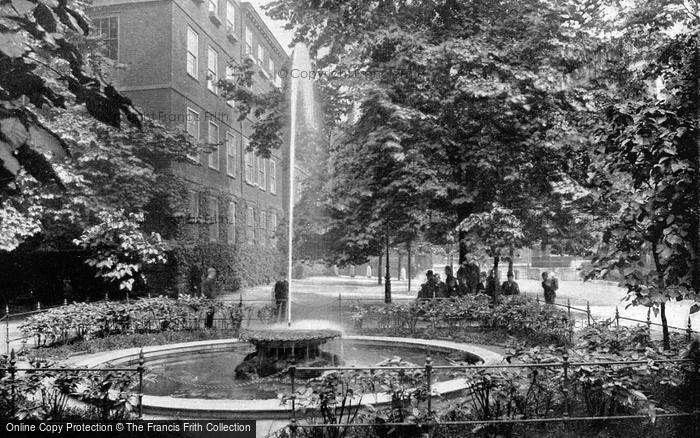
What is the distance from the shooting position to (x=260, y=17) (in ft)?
121

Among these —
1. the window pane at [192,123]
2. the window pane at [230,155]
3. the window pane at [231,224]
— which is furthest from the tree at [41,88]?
the window pane at [230,155]

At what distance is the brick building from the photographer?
80.9 feet

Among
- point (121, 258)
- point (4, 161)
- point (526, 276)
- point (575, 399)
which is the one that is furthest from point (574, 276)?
point (4, 161)

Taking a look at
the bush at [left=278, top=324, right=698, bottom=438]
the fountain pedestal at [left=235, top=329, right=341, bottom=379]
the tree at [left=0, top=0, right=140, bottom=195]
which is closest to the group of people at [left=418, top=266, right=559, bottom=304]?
the fountain pedestal at [left=235, top=329, right=341, bottom=379]

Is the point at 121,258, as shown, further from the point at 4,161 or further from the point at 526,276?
the point at 526,276

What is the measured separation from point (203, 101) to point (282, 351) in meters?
21.5

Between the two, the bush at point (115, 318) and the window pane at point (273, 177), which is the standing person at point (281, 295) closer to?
the bush at point (115, 318)

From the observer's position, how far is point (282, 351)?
31.5 ft

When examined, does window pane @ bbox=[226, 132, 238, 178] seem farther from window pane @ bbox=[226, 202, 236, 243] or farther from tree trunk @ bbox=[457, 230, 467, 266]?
tree trunk @ bbox=[457, 230, 467, 266]

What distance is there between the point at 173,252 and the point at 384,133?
38.1ft

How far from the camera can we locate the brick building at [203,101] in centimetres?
2467

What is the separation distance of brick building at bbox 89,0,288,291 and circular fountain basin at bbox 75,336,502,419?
11307 mm

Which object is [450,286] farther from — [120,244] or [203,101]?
[203,101]

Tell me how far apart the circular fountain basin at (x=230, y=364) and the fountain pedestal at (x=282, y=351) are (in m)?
0.44
